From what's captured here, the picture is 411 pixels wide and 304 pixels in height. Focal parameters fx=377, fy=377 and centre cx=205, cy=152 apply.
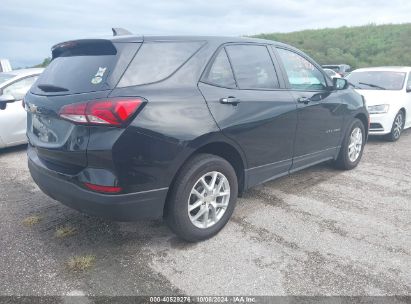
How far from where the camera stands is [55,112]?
115 inches

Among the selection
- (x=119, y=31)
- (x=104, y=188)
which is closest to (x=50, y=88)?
(x=119, y=31)

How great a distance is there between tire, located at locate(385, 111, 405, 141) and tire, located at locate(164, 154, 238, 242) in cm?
547

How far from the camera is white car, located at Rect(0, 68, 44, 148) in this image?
639cm

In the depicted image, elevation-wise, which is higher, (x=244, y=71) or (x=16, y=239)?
(x=244, y=71)

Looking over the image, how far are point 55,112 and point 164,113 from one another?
852mm

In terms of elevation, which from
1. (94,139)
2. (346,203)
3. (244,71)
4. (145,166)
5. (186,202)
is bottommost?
(346,203)

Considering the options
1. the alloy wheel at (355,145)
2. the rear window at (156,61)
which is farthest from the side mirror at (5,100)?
the alloy wheel at (355,145)

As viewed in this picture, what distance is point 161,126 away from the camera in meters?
2.85

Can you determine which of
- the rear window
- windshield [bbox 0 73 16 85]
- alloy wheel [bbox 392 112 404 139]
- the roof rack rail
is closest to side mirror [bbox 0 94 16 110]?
windshield [bbox 0 73 16 85]

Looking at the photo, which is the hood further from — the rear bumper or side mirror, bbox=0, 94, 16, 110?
side mirror, bbox=0, 94, 16, 110

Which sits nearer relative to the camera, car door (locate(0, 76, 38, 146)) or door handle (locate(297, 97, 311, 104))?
door handle (locate(297, 97, 311, 104))

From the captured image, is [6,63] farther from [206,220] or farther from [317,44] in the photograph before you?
[317,44]

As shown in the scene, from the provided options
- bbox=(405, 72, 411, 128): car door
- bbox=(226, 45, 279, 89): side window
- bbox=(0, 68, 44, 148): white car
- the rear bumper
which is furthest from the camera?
bbox=(405, 72, 411, 128): car door

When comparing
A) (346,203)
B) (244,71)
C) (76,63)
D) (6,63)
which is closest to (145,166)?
(76,63)
